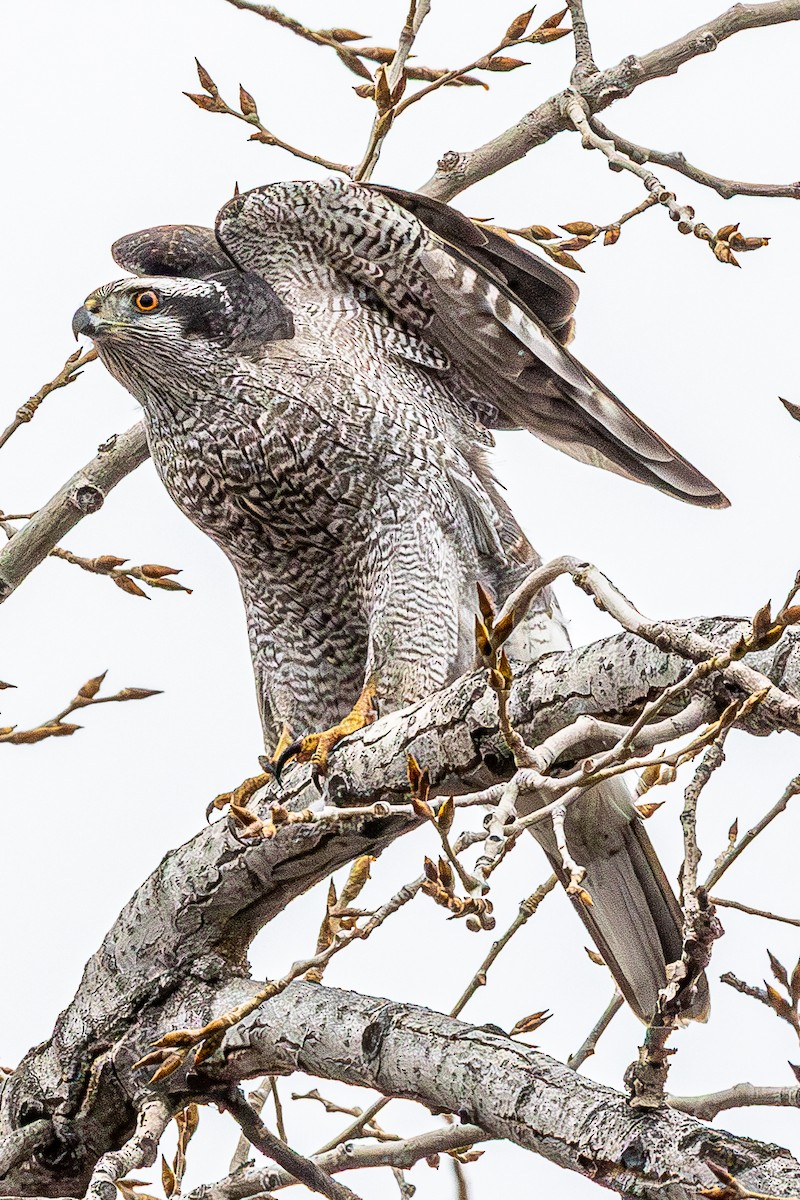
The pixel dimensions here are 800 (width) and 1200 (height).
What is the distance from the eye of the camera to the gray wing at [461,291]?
11.8 ft

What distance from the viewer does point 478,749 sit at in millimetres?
2504

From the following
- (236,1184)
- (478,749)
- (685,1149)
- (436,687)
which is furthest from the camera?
(436,687)

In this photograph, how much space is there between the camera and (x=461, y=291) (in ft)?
11.9

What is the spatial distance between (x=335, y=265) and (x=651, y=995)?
201 centimetres

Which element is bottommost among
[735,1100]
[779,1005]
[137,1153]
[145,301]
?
[137,1153]

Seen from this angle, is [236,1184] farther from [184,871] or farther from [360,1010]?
[184,871]

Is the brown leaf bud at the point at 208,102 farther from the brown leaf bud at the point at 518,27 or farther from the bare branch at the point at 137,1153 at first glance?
the bare branch at the point at 137,1153

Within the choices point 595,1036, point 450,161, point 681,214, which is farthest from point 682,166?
point 595,1036

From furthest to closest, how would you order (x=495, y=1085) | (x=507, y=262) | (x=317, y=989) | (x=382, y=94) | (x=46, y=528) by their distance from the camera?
(x=507, y=262) → (x=46, y=528) → (x=382, y=94) → (x=317, y=989) → (x=495, y=1085)

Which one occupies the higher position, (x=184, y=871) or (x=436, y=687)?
(x=436, y=687)

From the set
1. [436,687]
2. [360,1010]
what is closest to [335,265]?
[436,687]

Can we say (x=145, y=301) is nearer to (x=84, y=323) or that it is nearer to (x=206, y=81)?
(x=84, y=323)

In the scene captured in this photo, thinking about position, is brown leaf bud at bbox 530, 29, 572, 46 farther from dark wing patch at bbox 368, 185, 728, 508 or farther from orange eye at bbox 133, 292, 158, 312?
orange eye at bbox 133, 292, 158, 312

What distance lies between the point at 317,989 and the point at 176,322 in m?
1.76
